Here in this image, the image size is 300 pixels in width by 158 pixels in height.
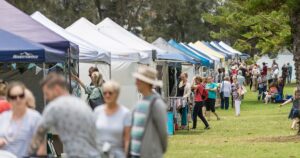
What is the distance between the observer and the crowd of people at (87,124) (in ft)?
26.2

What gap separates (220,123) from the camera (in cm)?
2673

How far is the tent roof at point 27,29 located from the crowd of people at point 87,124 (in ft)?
18.3

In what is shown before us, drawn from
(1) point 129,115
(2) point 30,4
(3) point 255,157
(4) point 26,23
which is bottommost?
(3) point 255,157

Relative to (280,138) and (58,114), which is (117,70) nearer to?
(280,138)

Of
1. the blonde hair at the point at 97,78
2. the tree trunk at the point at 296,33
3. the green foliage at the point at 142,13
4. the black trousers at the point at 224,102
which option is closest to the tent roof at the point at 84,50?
the blonde hair at the point at 97,78

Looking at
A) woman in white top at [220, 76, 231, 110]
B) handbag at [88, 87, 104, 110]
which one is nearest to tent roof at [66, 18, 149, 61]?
handbag at [88, 87, 104, 110]

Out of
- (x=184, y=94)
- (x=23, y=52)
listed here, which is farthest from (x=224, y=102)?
(x=23, y=52)

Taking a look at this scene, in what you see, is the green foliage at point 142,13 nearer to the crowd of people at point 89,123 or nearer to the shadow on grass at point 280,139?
the shadow on grass at point 280,139

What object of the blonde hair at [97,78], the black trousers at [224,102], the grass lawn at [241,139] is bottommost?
the grass lawn at [241,139]

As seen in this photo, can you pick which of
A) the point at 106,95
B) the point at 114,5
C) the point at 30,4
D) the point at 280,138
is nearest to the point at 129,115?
the point at 106,95

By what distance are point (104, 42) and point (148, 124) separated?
1581cm

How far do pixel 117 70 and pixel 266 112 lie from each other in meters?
10.2

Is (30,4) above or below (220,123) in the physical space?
above

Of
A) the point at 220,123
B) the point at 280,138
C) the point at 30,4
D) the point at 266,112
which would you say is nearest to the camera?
the point at 280,138
